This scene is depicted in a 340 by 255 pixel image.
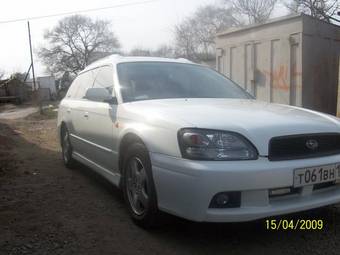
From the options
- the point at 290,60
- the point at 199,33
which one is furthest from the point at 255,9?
the point at 290,60

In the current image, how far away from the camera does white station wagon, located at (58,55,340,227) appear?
3123 mm

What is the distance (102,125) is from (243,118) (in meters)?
1.86

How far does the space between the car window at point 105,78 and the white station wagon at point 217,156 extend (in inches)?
15.0

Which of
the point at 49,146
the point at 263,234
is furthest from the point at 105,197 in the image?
the point at 49,146

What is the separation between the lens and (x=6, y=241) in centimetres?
365

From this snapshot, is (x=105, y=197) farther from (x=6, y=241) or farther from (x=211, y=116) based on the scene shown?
(x=211, y=116)

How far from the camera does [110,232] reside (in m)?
3.84

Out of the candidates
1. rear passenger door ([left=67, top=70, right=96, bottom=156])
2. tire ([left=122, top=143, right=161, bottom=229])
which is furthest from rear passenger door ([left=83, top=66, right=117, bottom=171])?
tire ([left=122, top=143, right=161, bottom=229])

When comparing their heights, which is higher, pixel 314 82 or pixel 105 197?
pixel 314 82

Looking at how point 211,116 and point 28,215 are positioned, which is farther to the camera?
point 28,215

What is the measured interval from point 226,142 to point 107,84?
2142 mm

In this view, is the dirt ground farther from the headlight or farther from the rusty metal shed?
the rusty metal shed

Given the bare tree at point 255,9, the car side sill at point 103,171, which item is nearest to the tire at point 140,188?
the car side sill at point 103,171
